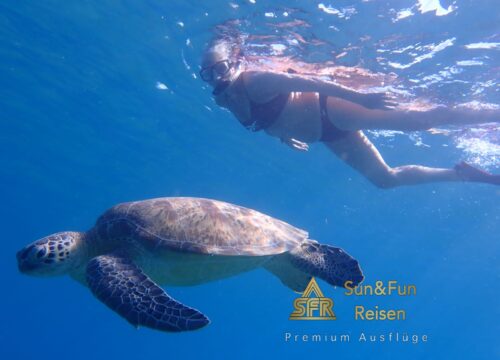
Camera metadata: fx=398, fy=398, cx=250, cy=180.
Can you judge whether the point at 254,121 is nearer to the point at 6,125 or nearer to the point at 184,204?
the point at 184,204

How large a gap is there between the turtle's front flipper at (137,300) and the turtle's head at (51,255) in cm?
80

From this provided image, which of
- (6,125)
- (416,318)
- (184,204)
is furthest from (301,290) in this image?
(416,318)

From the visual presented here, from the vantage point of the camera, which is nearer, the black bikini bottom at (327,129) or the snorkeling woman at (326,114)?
the snorkeling woman at (326,114)

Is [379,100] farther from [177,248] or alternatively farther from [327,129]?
[177,248]

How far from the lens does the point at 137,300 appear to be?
3.84 m

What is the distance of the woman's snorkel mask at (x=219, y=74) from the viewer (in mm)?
7660

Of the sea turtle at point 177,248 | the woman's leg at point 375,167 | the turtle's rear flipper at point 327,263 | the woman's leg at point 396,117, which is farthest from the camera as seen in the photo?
the woman's leg at point 375,167

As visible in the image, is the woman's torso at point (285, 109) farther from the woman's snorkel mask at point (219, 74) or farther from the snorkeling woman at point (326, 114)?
the woman's snorkel mask at point (219, 74)

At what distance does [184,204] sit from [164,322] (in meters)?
2.30

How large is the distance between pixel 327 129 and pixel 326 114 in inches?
12.8

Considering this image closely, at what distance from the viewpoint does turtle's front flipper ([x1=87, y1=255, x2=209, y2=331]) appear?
11.6 ft

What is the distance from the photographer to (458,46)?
30.5 ft

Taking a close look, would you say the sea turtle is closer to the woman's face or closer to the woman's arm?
the woman's arm

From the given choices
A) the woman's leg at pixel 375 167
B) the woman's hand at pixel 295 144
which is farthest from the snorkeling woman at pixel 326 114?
the woman's hand at pixel 295 144
